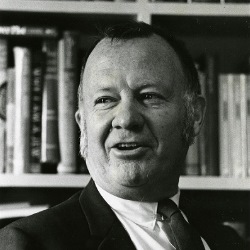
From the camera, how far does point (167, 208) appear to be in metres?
1.08

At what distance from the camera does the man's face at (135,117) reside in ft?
3.43

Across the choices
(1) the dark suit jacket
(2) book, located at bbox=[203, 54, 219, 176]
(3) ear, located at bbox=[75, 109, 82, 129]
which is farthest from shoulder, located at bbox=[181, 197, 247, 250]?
(3) ear, located at bbox=[75, 109, 82, 129]

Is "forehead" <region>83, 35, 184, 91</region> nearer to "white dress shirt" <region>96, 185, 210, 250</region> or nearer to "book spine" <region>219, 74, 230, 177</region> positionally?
"book spine" <region>219, 74, 230, 177</region>

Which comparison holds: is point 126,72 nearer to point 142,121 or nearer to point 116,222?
point 142,121

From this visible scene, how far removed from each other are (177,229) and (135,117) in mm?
260

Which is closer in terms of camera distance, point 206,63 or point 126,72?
point 126,72

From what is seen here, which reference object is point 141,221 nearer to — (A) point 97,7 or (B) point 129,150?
(B) point 129,150

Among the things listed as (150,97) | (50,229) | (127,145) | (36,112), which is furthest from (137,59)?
(50,229)

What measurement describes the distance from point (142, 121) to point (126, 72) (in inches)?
4.4

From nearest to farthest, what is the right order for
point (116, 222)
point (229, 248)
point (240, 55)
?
1. point (116, 222)
2. point (229, 248)
3. point (240, 55)

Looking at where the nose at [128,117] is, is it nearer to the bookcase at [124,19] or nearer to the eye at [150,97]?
the eye at [150,97]

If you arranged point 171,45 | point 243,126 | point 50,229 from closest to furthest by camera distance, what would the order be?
point 50,229, point 171,45, point 243,126

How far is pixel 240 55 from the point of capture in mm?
1414

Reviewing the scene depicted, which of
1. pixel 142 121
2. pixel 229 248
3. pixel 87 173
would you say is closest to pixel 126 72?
pixel 142 121
